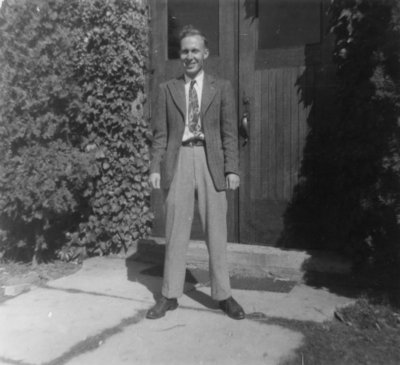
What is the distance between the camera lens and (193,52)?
11.2 feet

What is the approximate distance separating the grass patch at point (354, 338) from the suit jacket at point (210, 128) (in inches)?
43.7

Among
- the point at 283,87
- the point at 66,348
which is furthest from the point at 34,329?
the point at 283,87

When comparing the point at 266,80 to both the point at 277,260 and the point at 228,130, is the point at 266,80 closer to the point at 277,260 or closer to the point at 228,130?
the point at 228,130

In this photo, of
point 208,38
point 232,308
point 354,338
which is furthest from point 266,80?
point 354,338

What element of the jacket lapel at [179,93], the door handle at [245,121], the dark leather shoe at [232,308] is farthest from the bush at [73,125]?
the dark leather shoe at [232,308]

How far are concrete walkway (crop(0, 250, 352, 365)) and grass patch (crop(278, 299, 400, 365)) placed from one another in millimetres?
84

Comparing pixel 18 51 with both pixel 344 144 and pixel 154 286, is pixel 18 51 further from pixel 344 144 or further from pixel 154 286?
pixel 344 144

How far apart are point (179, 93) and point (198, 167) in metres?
0.52

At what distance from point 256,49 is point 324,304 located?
240 centimetres

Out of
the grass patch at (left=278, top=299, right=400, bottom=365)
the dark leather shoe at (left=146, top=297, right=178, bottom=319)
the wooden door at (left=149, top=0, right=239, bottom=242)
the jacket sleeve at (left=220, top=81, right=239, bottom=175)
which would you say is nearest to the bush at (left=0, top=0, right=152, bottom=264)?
the wooden door at (left=149, top=0, right=239, bottom=242)

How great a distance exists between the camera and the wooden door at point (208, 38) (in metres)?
4.87

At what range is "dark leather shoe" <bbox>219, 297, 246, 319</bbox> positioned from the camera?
3.34m

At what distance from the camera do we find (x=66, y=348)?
2.92 meters

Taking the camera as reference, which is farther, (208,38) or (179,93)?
(208,38)
